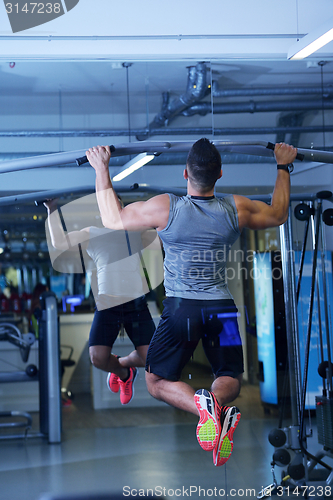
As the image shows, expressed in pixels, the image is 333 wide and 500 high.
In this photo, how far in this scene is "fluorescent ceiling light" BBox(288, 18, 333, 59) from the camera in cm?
291

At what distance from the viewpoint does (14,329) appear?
3521 mm

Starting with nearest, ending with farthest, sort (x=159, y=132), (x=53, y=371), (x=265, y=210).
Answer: (x=265, y=210) → (x=53, y=371) → (x=159, y=132)

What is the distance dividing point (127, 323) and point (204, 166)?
120cm

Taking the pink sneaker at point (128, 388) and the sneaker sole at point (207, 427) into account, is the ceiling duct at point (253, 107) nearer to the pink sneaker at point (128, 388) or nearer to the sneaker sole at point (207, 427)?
the pink sneaker at point (128, 388)

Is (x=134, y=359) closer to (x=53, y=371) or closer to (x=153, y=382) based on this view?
(x=153, y=382)

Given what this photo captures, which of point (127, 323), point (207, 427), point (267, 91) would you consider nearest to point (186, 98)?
point (267, 91)

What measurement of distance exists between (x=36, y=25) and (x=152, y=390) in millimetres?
2713

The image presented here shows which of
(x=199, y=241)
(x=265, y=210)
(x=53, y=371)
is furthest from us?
(x=53, y=371)

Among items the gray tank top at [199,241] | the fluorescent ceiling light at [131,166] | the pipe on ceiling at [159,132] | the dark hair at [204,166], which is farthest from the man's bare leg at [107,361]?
the pipe on ceiling at [159,132]

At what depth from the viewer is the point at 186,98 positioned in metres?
3.60

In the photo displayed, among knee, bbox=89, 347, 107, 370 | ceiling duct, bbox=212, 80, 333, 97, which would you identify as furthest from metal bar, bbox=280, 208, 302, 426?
knee, bbox=89, 347, 107, 370

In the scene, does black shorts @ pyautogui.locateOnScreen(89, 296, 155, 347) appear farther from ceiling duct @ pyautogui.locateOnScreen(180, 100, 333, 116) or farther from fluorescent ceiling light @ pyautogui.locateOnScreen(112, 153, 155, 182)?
ceiling duct @ pyautogui.locateOnScreen(180, 100, 333, 116)

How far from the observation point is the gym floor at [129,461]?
3268mm

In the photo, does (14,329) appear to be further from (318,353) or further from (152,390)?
(318,353)
